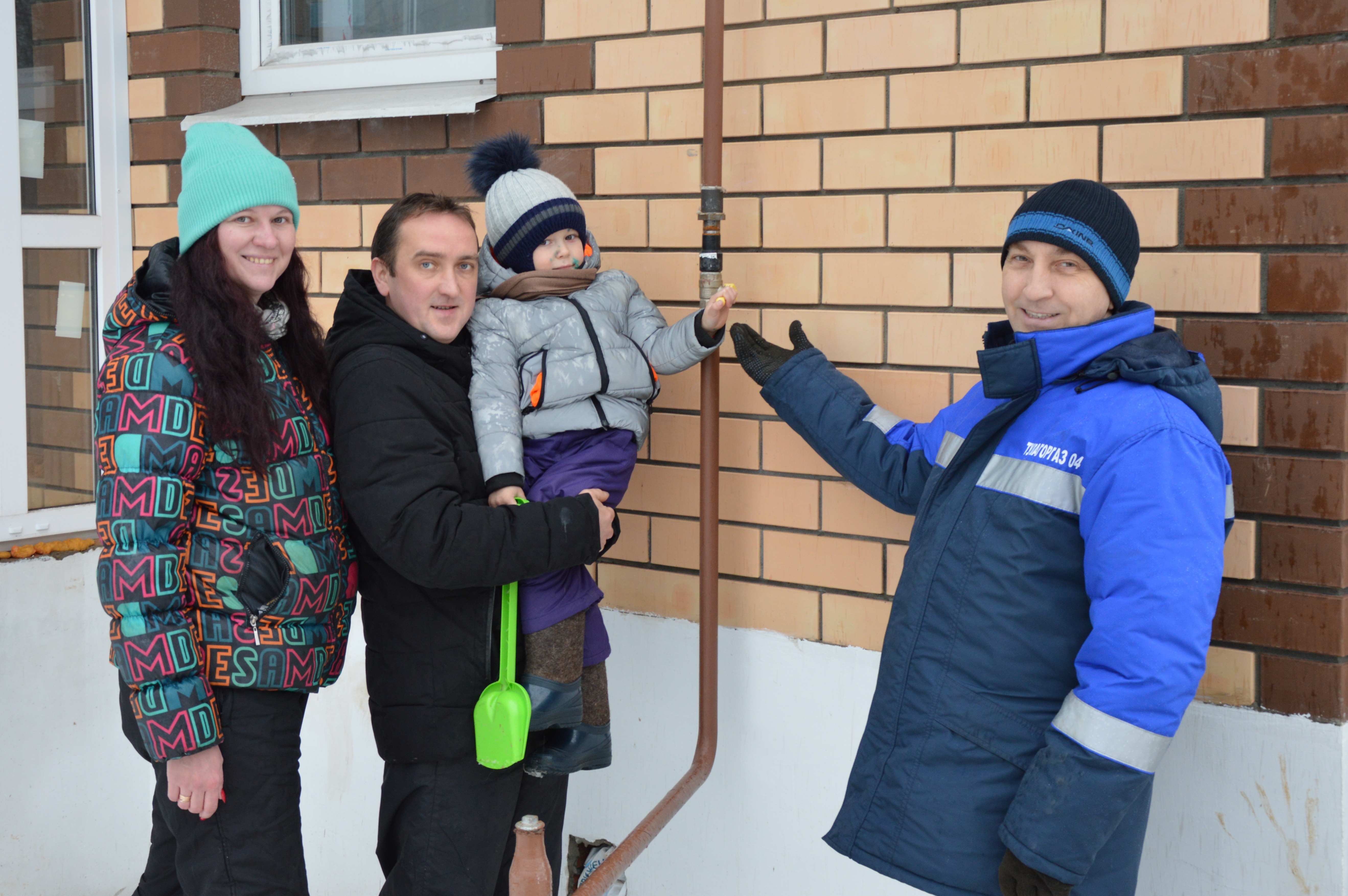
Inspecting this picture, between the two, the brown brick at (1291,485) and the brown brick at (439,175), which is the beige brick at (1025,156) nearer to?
the brown brick at (1291,485)

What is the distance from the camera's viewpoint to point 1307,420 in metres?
1.96

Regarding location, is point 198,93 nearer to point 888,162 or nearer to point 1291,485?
point 888,162

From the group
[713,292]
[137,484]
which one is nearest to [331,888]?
[137,484]

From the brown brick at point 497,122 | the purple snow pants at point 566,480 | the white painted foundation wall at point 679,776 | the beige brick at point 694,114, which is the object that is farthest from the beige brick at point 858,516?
the brown brick at point 497,122

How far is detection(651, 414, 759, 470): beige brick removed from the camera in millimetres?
2533

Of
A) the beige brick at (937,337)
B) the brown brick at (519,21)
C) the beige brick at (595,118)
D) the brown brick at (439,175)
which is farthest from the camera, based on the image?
the brown brick at (439,175)

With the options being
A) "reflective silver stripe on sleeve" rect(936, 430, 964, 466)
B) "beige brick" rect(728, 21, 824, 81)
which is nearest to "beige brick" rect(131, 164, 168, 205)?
"beige brick" rect(728, 21, 824, 81)

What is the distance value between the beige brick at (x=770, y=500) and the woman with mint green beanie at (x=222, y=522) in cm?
91

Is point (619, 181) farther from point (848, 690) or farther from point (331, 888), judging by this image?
point (331, 888)

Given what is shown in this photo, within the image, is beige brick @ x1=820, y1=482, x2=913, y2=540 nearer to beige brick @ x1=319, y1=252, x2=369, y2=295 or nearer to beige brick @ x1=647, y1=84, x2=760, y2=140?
beige brick @ x1=647, y1=84, x2=760, y2=140

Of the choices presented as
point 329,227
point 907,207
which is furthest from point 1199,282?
point 329,227

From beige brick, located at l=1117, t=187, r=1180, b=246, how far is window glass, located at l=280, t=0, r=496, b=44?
1687 mm

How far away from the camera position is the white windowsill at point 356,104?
110 inches

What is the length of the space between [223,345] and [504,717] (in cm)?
82
